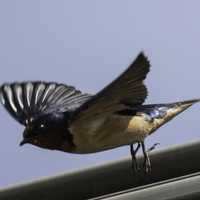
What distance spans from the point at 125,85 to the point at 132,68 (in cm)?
14

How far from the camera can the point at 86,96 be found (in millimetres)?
2783

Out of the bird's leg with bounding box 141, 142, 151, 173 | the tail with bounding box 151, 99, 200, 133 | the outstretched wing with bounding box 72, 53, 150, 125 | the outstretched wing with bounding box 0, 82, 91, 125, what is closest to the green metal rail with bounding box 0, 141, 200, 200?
the bird's leg with bounding box 141, 142, 151, 173

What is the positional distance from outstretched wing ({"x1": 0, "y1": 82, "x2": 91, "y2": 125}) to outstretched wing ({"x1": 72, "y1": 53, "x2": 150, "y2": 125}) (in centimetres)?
54

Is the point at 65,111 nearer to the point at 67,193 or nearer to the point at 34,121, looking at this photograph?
the point at 34,121

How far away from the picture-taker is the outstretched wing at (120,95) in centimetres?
186

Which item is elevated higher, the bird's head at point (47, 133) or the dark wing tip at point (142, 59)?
the dark wing tip at point (142, 59)

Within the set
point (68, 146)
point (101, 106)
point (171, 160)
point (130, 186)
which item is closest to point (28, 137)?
point (68, 146)

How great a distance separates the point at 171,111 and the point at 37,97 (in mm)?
664

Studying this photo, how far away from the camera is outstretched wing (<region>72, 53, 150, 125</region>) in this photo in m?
1.86

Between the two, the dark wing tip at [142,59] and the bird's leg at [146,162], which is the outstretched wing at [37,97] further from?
the dark wing tip at [142,59]

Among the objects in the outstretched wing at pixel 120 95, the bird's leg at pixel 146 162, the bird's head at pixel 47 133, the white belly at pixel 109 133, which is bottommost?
the bird's leg at pixel 146 162

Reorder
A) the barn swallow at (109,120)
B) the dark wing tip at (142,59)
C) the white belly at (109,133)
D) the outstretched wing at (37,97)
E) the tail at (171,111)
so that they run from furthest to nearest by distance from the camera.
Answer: the outstretched wing at (37,97)
the tail at (171,111)
the white belly at (109,133)
the barn swallow at (109,120)
the dark wing tip at (142,59)

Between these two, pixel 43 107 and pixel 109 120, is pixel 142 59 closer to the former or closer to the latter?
A: pixel 109 120

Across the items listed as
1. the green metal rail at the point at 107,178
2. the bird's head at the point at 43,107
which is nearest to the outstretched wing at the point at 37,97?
the bird's head at the point at 43,107
